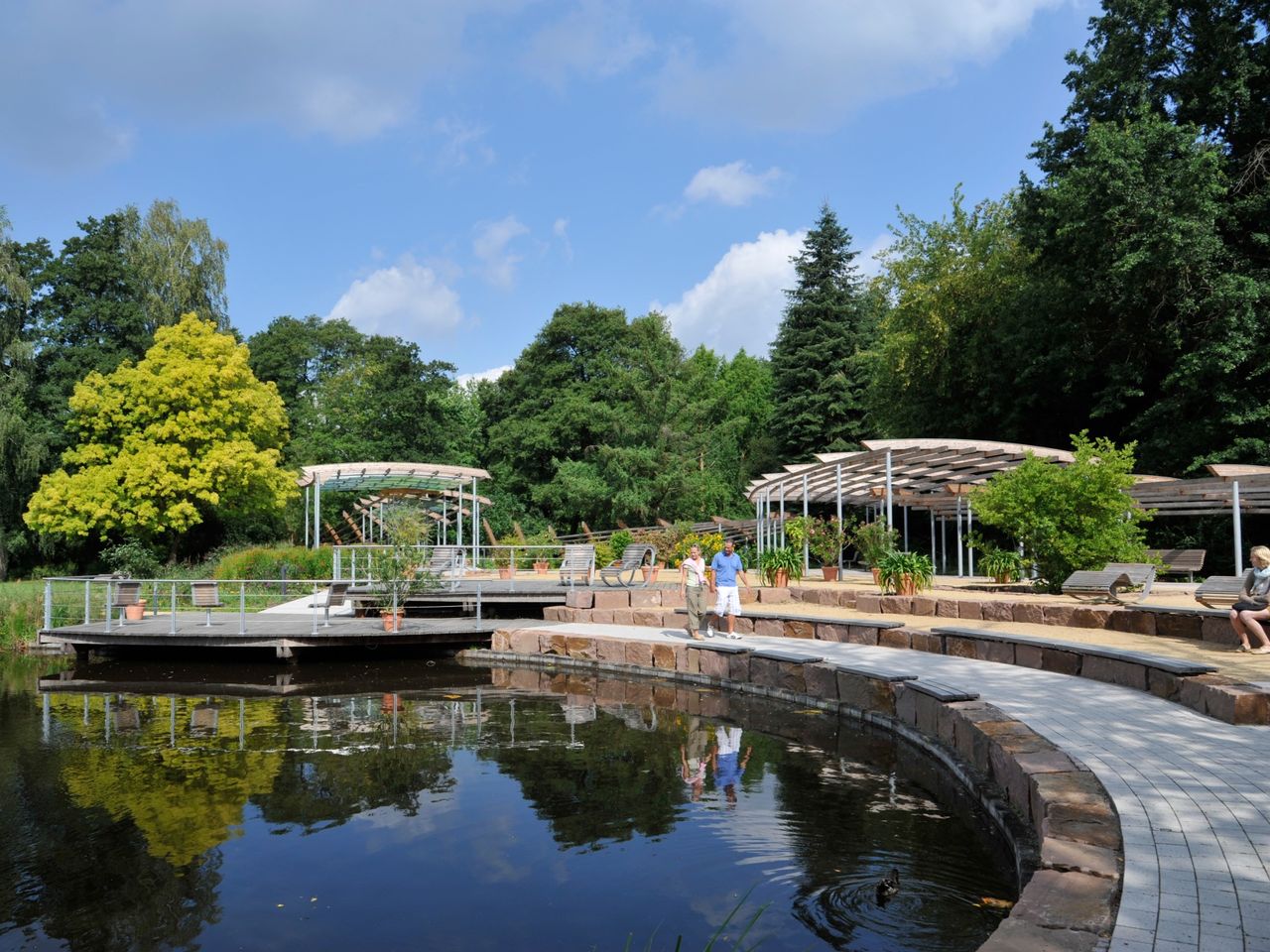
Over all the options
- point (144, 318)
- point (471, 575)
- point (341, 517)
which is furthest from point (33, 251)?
point (471, 575)

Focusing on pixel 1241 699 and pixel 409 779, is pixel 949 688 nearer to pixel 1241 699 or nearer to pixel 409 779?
pixel 1241 699

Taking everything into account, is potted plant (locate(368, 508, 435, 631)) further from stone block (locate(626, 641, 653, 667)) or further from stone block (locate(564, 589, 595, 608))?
stone block (locate(626, 641, 653, 667))

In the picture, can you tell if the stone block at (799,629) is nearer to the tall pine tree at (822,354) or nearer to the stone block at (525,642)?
the stone block at (525,642)

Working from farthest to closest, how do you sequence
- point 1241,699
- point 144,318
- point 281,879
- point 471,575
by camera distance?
point 144,318
point 471,575
point 1241,699
point 281,879

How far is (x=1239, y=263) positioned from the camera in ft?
67.9

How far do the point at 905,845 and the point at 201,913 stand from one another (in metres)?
4.22

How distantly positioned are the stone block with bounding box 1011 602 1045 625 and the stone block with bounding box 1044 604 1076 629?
6 cm

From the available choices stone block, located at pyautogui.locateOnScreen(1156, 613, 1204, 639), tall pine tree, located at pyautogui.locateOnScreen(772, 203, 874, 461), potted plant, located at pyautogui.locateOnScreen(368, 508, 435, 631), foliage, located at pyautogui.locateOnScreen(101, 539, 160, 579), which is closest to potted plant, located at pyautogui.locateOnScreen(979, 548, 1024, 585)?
stone block, located at pyautogui.locateOnScreen(1156, 613, 1204, 639)

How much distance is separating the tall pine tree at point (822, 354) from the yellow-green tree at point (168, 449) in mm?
18688

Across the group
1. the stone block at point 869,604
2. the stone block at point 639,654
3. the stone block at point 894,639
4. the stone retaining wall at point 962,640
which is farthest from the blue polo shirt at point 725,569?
the stone block at point 869,604

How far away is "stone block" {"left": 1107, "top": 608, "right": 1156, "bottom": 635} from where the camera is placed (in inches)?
449

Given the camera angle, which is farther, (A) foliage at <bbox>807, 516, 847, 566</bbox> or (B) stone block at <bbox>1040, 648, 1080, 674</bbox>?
(A) foliage at <bbox>807, 516, 847, 566</bbox>

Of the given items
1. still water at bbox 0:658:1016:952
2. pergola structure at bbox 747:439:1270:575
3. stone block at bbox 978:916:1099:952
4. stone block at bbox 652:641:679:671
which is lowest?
still water at bbox 0:658:1016:952

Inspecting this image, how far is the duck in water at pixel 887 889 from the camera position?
5238mm
